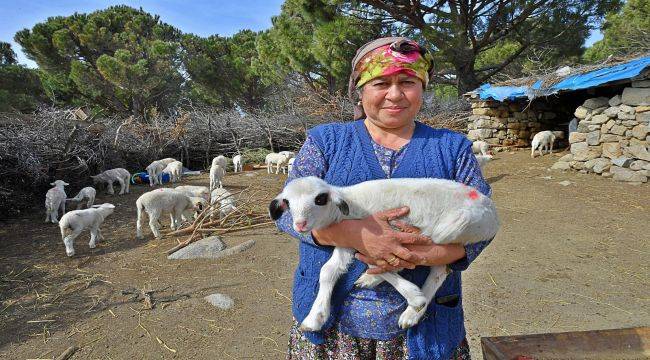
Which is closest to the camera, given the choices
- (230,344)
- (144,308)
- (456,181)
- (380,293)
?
(380,293)

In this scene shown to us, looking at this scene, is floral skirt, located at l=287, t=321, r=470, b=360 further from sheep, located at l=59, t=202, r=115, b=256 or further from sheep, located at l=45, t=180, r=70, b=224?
sheep, located at l=45, t=180, r=70, b=224

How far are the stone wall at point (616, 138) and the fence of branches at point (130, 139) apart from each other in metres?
4.59

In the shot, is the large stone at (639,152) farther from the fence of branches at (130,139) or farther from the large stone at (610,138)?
the fence of branches at (130,139)

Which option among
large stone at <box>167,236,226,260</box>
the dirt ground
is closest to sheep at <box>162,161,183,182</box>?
the dirt ground

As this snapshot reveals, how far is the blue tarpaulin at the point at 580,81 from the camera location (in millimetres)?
8555

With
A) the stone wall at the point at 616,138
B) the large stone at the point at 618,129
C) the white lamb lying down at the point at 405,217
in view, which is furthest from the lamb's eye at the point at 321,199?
the large stone at the point at 618,129

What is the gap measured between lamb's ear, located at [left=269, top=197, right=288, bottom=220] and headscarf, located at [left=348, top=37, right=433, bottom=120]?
2.17ft

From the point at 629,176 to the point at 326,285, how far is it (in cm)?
1056

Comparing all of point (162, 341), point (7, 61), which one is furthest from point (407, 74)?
point (7, 61)

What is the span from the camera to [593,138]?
10.2 metres

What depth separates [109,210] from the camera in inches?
261

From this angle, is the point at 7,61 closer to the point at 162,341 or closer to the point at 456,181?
the point at 162,341

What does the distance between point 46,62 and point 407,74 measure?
2731cm

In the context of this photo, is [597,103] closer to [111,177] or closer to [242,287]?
[242,287]
